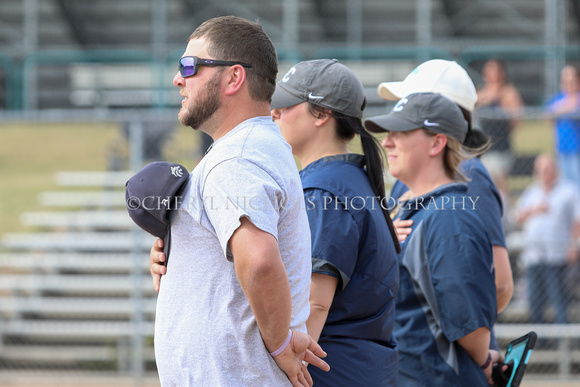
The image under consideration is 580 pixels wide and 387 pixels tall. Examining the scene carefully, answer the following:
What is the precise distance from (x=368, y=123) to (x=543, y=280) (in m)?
4.40

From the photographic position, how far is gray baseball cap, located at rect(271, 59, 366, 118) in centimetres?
259

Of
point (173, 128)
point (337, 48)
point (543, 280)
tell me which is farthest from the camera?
point (337, 48)

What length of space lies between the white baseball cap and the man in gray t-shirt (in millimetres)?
1468

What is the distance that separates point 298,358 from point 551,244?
5.54 meters

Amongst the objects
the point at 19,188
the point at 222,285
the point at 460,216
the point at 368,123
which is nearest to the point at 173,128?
the point at 368,123

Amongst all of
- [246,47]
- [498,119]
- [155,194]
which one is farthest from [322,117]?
[498,119]

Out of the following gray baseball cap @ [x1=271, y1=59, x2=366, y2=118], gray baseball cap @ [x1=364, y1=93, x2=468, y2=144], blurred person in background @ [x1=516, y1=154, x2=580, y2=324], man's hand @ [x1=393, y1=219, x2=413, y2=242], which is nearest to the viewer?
gray baseball cap @ [x1=271, y1=59, x2=366, y2=118]

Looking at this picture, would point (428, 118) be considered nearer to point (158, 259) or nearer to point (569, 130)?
point (158, 259)

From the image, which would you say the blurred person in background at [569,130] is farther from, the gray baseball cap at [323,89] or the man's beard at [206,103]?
the man's beard at [206,103]

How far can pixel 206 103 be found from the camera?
2051 mm

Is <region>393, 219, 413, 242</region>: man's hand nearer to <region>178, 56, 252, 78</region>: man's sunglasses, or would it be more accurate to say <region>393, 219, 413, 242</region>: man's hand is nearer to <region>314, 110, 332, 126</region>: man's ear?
<region>314, 110, 332, 126</region>: man's ear

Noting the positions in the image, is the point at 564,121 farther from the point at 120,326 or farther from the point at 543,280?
the point at 120,326

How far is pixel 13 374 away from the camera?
7195mm

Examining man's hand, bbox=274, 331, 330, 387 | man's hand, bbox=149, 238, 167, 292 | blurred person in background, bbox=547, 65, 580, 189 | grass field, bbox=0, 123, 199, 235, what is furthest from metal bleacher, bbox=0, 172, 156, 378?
man's hand, bbox=274, 331, 330, 387
